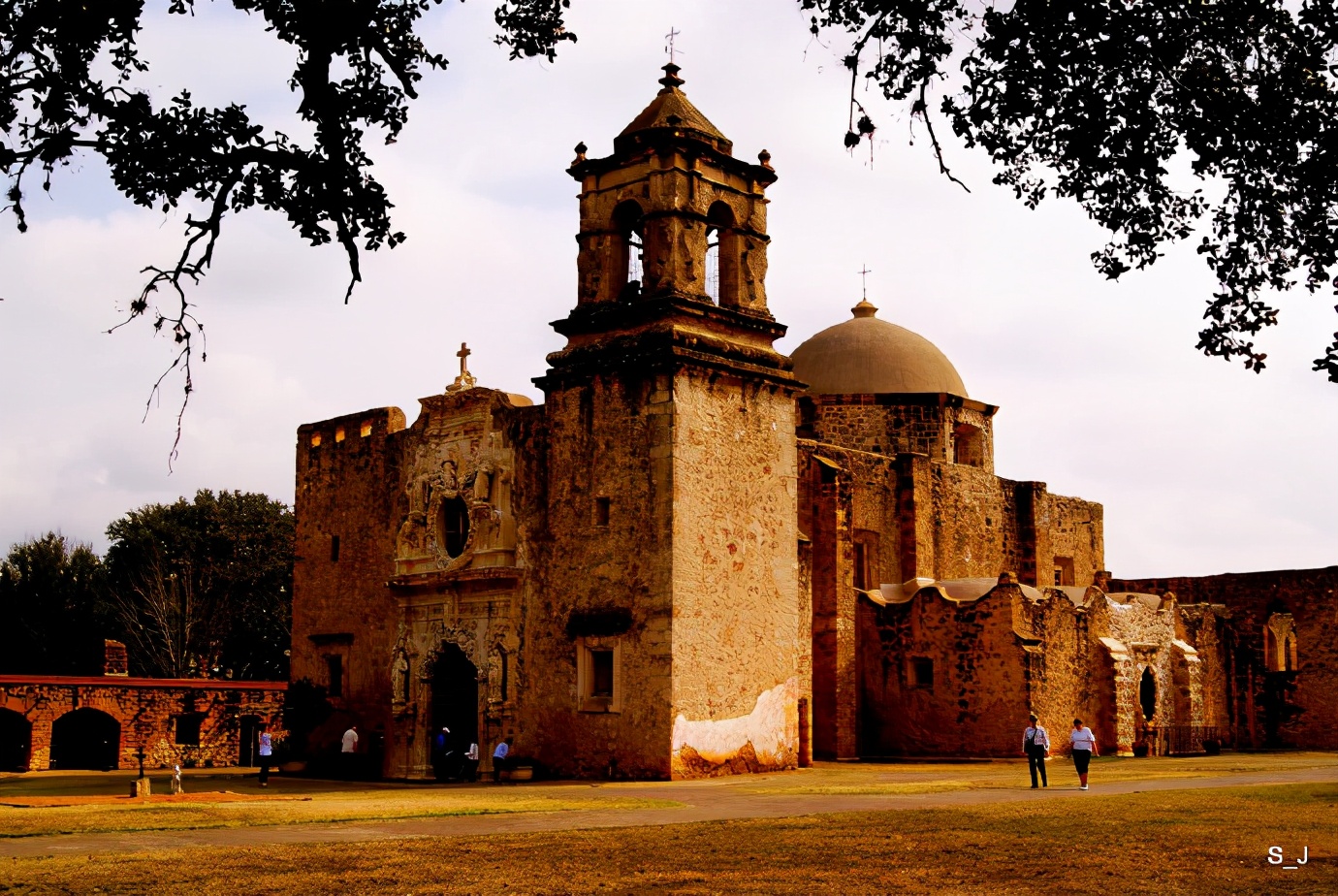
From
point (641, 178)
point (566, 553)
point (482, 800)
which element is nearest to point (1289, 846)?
point (482, 800)

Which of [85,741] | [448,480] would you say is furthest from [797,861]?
[85,741]

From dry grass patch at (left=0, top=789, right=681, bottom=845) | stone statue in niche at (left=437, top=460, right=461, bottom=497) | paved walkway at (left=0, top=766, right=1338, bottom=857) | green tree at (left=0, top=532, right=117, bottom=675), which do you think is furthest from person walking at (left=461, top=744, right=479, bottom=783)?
green tree at (left=0, top=532, right=117, bottom=675)

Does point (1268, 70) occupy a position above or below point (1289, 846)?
above

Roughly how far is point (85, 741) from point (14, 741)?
1723mm

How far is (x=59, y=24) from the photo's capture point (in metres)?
7.72

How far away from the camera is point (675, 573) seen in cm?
2142

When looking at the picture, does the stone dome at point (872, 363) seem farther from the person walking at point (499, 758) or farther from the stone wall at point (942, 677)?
the person walking at point (499, 758)

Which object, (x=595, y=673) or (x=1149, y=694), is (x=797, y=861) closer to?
→ (x=595, y=673)

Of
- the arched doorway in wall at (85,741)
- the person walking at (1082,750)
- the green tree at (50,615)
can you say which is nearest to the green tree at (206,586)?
the green tree at (50,615)

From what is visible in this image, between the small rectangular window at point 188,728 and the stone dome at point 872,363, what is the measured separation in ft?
54.9

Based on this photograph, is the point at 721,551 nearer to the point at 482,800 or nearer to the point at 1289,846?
the point at 482,800

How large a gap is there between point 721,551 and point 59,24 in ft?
51.2

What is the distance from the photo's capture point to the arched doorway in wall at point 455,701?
80.9 feet

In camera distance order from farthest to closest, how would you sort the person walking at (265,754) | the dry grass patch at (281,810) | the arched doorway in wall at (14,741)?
the arched doorway in wall at (14,741), the person walking at (265,754), the dry grass patch at (281,810)
